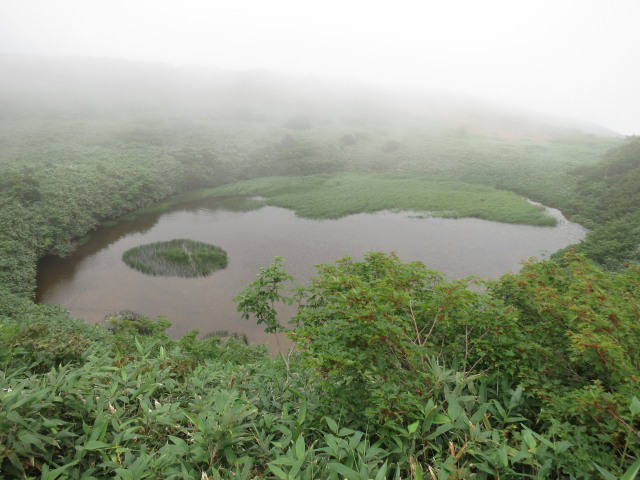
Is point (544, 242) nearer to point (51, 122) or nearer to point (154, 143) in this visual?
point (154, 143)

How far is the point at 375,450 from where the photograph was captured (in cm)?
263

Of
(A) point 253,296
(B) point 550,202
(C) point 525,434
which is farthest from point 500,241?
(C) point 525,434

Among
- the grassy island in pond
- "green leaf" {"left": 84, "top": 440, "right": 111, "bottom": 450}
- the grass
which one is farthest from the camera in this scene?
the grass

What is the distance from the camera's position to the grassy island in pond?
17016 mm

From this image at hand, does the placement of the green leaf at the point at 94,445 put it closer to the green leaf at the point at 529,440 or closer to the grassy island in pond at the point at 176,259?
the green leaf at the point at 529,440

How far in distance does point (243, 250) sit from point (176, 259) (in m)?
3.98

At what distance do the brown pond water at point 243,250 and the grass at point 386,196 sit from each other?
1.43 m

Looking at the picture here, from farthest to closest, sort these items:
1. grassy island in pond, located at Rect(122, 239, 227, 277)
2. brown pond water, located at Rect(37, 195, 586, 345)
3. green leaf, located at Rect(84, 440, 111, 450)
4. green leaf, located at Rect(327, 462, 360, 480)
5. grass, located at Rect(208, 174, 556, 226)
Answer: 1. grass, located at Rect(208, 174, 556, 226)
2. grassy island in pond, located at Rect(122, 239, 227, 277)
3. brown pond water, located at Rect(37, 195, 586, 345)
4. green leaf, located at Rect(84, 440, 111, 450)
5. green leaf, located at Rect(327, 462, 360, 480)

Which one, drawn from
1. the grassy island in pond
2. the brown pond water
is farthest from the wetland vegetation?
the brown pond water

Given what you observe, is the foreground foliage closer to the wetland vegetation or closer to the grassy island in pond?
the wetland vegetation

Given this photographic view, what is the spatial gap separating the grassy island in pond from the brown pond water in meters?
0.55

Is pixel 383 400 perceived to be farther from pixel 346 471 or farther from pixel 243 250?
pixel 243 250

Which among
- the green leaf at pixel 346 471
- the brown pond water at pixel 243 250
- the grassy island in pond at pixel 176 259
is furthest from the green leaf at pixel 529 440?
the grassy island in pond at pixel 176 259

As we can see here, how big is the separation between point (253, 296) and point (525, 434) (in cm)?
562
